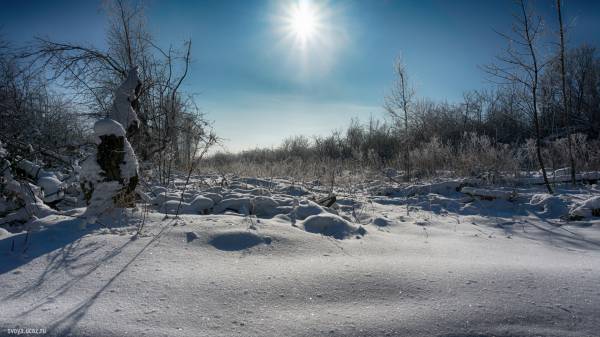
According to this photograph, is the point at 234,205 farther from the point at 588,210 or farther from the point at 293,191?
the point at 588,210

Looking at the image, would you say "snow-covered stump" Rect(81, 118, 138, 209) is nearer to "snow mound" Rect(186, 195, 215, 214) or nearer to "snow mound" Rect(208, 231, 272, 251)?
"snow mound" Rect(186, 195, 215, 214)

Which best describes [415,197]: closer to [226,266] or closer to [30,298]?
[226,266]

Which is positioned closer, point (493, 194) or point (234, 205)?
point (234, 205)

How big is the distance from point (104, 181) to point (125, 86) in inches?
48.6

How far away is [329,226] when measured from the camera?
2.71m

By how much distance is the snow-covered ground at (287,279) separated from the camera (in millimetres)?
1222

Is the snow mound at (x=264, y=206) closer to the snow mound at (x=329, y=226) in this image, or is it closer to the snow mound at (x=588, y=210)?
the snow mound at (x=329, y=226)

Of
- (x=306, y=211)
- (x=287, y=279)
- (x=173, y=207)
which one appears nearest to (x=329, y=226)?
(x=306, y=211)

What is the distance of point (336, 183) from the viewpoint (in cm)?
671

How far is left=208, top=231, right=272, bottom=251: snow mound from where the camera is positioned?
6.86 feet

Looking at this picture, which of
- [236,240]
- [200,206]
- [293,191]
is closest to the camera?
[236,240]

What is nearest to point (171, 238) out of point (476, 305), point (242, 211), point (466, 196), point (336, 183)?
point (242, 211)

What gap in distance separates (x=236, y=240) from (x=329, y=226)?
878mm

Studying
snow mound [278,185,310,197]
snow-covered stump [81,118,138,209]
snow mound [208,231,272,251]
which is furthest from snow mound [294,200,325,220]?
snow mound [278,185,310,197]
